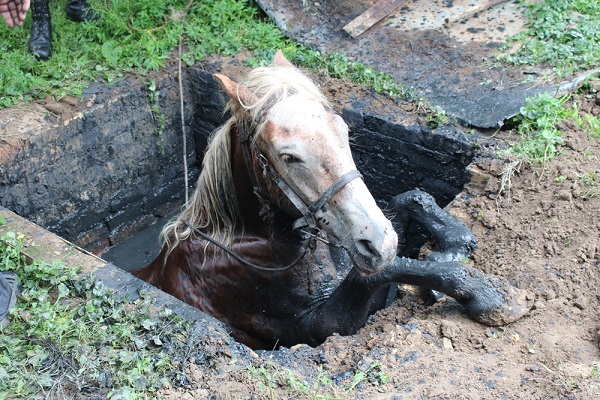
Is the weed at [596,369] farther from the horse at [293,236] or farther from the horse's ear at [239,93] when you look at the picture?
the horse's ear at [239,93]

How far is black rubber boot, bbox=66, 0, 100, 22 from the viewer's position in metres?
6.52

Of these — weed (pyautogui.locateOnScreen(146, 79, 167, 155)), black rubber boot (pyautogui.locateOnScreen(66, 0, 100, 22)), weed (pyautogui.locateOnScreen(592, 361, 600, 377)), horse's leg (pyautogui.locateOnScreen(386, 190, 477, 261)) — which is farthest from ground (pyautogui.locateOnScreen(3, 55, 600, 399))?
black rubber boot (pyautogui.locateOnScreen(66, 0, 100, 22))

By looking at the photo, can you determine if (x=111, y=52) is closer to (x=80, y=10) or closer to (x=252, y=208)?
(x=80, y=10)

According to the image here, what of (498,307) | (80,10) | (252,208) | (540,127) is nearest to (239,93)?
(252,208)

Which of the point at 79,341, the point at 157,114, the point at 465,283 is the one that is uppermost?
the point at 79,341

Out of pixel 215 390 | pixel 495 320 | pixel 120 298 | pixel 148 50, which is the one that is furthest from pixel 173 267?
pixel 148 50

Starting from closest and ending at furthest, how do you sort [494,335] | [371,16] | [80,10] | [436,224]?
[494,335] < [436,224] < [371,16] < [80,10]

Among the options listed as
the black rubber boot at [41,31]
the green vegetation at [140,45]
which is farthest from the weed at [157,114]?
the black rubber boot at [41,31]

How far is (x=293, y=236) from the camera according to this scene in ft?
12.8

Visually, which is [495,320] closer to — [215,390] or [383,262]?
[383,262]

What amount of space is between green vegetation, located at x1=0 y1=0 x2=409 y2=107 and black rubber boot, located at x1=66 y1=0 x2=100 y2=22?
0.30 ft

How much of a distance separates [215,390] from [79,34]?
4.44 meters

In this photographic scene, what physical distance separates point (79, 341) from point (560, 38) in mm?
4523

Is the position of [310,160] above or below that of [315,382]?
above
